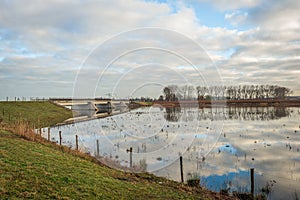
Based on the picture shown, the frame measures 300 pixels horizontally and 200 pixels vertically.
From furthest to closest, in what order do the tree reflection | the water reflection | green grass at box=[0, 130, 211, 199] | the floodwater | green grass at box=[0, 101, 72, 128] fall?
1. the water reflection
2. the tree reflection
3. green grass at box=[0, 101, 72, 128]
4. the floodwater
5. green grass at box=[0, 130, 211, 199]

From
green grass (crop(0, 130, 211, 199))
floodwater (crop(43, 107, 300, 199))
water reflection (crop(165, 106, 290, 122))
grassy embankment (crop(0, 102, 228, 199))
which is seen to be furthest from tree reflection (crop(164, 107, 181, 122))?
green grass (crop(0, 130, 211, 199))

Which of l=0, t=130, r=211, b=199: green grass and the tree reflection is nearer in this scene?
l=0, t=130, r=211, b=199: green grass

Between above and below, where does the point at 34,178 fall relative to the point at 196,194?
above

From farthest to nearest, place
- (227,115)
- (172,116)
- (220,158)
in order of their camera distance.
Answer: (227,115) → (172,116) → (220,158)

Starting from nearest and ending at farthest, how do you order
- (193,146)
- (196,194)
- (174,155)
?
(196,194) → (174,155) → (193,146)

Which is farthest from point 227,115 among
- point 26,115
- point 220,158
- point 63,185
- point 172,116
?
point 63,185

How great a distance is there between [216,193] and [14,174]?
857 centimetres

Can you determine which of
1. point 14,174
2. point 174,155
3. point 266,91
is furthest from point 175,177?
point 266,91

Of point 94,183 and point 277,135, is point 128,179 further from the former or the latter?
point 277,135

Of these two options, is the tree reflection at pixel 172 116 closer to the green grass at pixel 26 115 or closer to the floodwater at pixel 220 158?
the floodwater at pixel 220 158

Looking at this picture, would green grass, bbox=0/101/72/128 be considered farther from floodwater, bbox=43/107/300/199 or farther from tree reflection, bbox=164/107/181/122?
tree reflection, bbox=164/107/181/122

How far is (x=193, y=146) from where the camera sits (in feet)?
70.7

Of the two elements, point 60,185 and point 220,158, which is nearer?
point 60,185

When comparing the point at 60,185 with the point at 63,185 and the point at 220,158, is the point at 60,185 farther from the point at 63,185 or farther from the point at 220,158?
the point at 220,158
